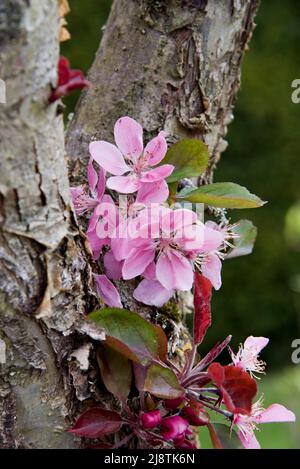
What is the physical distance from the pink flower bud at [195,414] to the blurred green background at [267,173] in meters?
2.99

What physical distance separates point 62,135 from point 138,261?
0.23 m

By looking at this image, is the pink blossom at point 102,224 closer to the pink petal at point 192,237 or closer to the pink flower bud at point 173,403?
the pink petal at point 192,237

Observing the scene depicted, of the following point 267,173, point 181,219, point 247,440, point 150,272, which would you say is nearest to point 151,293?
point 150,272

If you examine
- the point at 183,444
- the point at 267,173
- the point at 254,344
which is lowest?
the point at 267,173

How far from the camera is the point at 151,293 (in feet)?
3.28

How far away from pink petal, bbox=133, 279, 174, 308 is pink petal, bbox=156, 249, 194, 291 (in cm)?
5

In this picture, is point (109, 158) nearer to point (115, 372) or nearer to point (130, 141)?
point (130, 141)

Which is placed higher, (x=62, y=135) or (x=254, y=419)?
(x=62, y=135)

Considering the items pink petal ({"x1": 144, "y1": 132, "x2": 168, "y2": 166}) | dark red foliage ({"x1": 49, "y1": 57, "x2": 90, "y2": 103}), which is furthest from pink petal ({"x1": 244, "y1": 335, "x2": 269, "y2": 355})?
dark red foliage ({"x1": 49, "y1": 57, "x2": 90, "y2": 103})

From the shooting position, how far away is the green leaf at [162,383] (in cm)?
90

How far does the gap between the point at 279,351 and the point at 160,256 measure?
132 inches

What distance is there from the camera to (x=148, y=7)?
45.3 inches

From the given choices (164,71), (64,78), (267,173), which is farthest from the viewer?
(267,173)

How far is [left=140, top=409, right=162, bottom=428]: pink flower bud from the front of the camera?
36.5 inches
